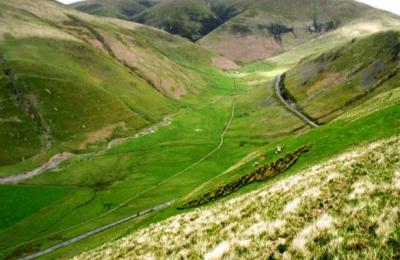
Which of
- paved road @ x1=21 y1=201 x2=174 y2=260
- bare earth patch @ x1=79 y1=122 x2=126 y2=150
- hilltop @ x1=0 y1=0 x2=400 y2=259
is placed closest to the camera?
hilltop @ x1=0 y1=0 x2=400 y2=259

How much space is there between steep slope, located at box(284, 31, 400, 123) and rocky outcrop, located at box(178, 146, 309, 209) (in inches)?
3911

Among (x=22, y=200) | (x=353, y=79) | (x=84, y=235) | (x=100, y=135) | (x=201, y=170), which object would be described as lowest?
(x=100, y=135)

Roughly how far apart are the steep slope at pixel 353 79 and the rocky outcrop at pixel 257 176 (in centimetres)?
9935

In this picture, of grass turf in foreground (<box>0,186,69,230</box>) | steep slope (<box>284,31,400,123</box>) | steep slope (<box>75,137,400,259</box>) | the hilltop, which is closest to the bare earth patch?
the hilltop

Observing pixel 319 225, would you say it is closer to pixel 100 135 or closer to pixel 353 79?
pixel 100 135

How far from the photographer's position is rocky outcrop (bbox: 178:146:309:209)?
46938mm

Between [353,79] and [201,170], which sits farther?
[353,79]

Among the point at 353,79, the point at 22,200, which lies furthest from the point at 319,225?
the point at 353,79

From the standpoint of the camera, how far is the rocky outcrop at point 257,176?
154 ft

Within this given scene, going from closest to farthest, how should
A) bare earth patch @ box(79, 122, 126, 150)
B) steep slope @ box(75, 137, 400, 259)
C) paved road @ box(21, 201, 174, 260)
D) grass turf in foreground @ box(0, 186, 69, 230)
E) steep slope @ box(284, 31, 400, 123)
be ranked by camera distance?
steep slope @ box(75, 137, 400, 259) → paved road @ box(21, 201, 174, 260) → grass turf in foreground @ box(0, 186, 69, 230) → steep slope @ box(284, 31, 400, 123) → bare earth patch @ box(79, 122, 126, 150)

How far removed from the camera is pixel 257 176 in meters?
49.2

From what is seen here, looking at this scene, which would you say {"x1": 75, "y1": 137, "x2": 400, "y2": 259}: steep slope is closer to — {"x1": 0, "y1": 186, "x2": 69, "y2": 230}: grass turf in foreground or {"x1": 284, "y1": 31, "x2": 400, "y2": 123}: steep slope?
{"x1": 0, "y1": 186, "x2": 69, "y2": 230}: grass turf in foreground

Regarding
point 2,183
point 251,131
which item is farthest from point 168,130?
point 2,183

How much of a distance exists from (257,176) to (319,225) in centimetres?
3699
